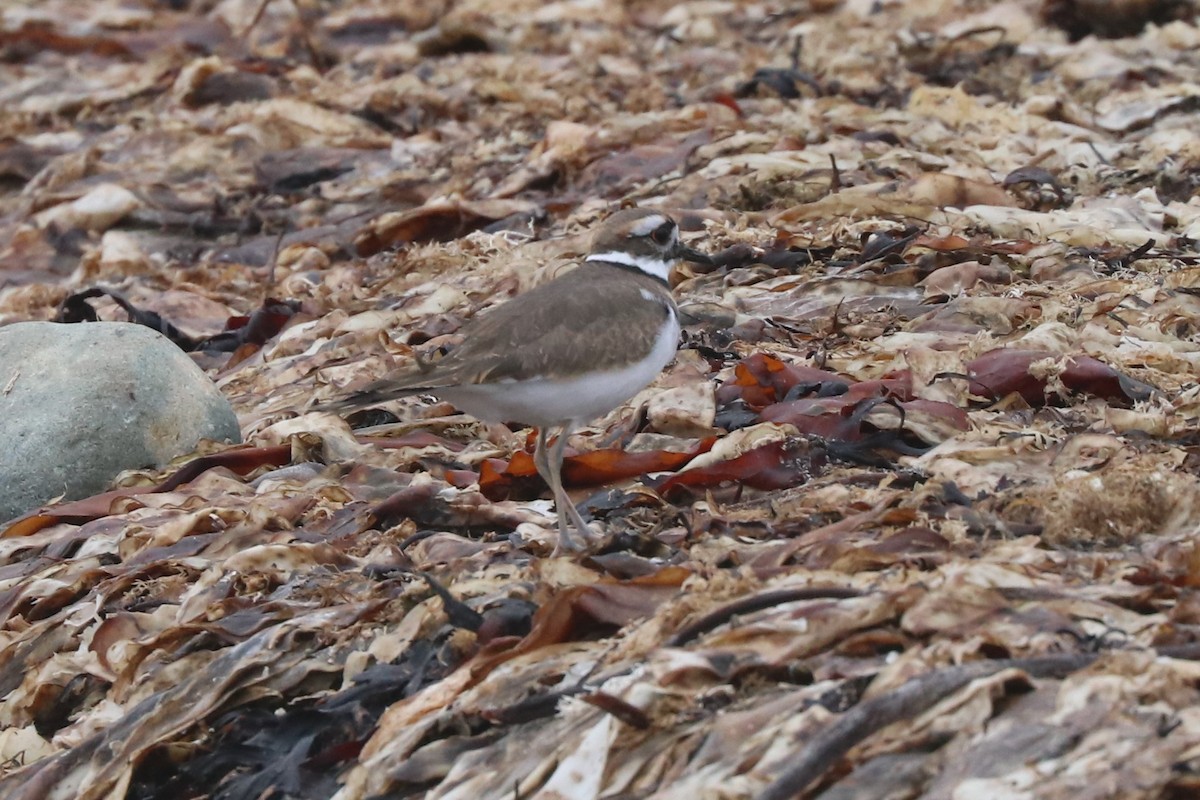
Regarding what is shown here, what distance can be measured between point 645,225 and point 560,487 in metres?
1.18

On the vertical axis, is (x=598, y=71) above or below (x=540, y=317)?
below

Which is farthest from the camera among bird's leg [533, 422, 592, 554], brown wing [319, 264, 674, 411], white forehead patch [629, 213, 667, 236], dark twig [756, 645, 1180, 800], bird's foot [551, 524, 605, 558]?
white forehead patch [629, 213, 667, 236]

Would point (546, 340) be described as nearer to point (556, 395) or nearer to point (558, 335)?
point (558, 335)

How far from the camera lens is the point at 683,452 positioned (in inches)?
200

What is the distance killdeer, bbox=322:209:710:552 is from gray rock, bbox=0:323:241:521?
1.37 m

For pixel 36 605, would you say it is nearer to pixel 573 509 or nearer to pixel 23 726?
pixel 23 726

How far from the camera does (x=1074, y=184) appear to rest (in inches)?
298

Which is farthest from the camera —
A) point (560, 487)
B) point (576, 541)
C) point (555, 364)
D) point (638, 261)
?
point (638, 261)

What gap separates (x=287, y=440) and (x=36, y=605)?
1.12 meters

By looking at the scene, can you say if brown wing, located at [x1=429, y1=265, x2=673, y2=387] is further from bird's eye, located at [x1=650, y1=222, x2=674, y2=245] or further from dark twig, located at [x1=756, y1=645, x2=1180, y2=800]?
dark twig, located at [x1=756, y1=645, x2=1180, y2=800]

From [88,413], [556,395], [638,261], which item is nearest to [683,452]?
[556,395]

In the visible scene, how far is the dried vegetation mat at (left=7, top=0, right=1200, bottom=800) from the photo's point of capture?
3328 mm

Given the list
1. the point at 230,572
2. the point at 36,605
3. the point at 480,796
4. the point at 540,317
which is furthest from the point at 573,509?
the point at 36,605

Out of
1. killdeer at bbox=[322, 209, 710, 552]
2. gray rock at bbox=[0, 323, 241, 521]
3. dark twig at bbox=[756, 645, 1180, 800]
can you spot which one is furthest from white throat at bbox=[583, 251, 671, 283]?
dark twig at bbox=[756, 645, 1180, 800]
